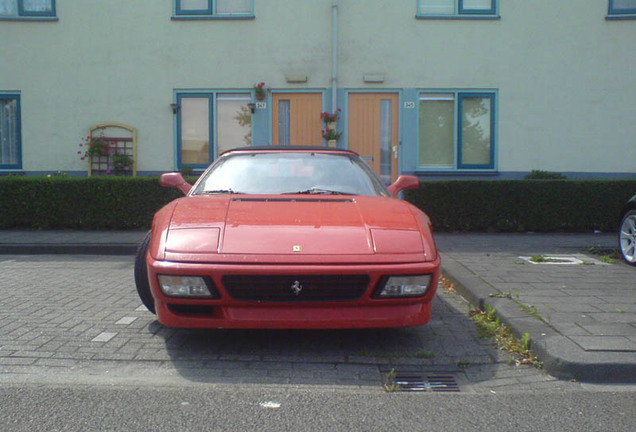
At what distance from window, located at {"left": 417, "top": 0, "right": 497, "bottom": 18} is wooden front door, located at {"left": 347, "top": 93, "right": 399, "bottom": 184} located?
1874mm

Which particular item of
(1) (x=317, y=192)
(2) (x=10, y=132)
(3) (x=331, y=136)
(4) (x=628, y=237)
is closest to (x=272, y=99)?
(3) (x=331, y=136)

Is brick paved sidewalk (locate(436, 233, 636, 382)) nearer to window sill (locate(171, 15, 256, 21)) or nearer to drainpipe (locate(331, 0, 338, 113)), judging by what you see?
drainpipe (locate(331, 0, 338, 113))

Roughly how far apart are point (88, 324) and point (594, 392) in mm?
3657

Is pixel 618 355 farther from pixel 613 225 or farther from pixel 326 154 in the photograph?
pixel 613 225

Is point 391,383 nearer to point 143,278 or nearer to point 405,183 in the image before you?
point 143,278

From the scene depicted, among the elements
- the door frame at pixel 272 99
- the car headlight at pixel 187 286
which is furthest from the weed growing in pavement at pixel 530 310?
the door frame at pixel 272 99

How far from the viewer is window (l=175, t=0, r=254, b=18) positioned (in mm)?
12695

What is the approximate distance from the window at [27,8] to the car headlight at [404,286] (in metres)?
11.7

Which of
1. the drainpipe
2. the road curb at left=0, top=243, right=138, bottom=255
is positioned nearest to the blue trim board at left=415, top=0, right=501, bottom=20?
the drainpipe

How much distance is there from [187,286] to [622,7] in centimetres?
1217

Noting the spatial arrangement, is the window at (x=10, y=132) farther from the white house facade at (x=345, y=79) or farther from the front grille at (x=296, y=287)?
the front grille at (x=296, y=287)

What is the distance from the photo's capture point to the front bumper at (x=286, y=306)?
3.74 metres

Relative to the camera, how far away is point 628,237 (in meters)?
7.43

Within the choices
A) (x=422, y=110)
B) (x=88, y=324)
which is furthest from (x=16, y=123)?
(x=88, y=324)
